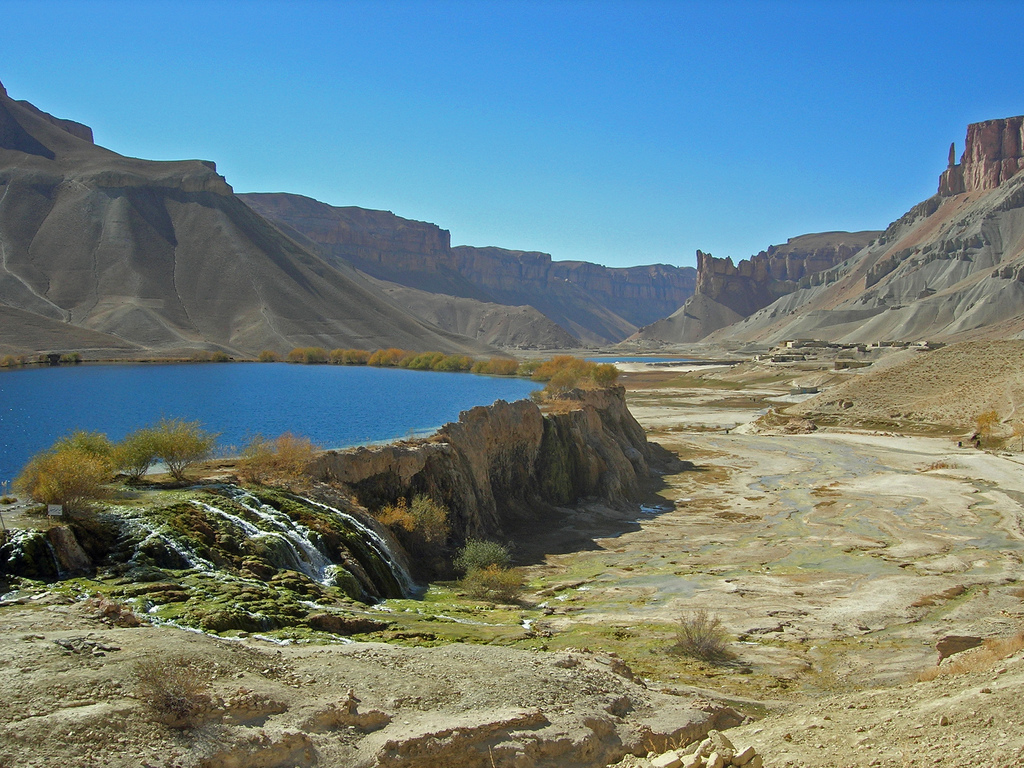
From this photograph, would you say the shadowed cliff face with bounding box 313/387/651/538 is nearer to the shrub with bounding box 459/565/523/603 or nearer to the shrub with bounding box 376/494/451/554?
the shrub with bounding box 376/494/451/554

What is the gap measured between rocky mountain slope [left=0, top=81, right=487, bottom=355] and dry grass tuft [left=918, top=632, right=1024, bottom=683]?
9955cm

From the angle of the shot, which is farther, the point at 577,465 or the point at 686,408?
the point at 686,408

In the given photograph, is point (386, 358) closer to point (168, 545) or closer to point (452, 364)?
point (452, 364)

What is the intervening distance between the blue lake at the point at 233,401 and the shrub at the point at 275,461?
444 cm

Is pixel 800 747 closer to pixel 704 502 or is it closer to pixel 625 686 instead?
pixel 625 686

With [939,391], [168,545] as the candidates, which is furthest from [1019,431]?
[168,545]

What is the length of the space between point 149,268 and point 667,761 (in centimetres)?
13682

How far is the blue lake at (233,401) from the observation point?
40.3 metres

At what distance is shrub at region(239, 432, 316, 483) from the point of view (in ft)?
75.0

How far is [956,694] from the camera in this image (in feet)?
33.3

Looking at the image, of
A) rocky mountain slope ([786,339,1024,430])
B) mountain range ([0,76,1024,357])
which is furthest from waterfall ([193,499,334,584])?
mountain range ([0,76,1024,357])

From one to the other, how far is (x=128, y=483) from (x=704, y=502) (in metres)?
25.6

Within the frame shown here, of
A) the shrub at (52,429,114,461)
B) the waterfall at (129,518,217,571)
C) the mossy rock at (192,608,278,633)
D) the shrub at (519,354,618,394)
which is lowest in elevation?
the mossy rock at (192,608,278,633)

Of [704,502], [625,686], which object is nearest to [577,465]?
[704,502]
